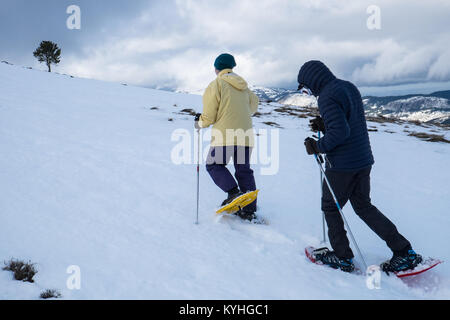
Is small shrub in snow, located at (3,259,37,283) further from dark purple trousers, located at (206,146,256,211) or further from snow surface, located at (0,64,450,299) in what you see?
dark purple trousers, located at (206,146,256,211)

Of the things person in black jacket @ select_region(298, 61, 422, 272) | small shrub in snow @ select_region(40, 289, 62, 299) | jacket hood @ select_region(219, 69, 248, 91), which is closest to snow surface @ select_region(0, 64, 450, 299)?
small shrub in snow @ select_region(40, 289, 62, 299)

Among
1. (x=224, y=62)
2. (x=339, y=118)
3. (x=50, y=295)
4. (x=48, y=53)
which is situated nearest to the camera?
(x=50, y=295)

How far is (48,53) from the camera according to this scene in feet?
171

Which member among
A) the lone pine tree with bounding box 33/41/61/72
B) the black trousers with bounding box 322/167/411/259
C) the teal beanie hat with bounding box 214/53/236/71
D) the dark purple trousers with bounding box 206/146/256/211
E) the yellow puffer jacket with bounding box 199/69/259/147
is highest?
the lone pine tree with bounding box 33/41/61/72

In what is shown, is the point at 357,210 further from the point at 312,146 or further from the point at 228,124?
the point at 228,124

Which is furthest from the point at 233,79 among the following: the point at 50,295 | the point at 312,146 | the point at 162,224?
the point at 50,295

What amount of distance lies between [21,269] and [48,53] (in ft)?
205

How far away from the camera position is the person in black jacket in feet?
9.87

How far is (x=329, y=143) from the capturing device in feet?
10.1

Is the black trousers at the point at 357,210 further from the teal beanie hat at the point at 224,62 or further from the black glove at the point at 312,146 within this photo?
the teal beanie hat at the point at 224,62

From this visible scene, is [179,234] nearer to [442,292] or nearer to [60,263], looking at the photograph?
[60,263]

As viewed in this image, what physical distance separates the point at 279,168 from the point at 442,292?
4689 millimetres

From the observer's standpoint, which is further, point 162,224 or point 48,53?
point 48,53
